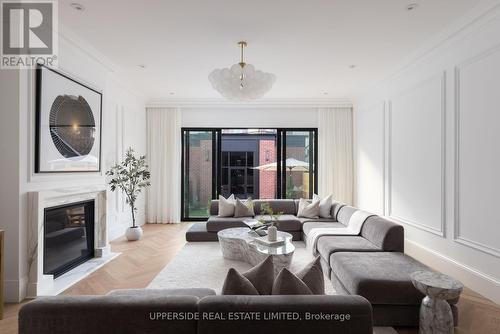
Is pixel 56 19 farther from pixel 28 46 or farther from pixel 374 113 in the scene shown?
pixel 374 113

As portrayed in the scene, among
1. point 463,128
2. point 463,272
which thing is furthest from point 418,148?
point 463,272

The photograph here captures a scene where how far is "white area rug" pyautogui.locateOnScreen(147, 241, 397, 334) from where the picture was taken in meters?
3.38

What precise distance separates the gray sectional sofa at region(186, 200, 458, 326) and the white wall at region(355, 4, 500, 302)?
30.0 inches

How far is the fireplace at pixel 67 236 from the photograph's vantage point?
3.43 m

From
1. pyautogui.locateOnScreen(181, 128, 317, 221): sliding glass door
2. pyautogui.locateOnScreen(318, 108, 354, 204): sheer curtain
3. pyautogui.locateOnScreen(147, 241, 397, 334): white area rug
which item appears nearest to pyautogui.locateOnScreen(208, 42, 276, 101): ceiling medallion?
pyautogui.locateOnScreen(147, 241, 397, 334): white area rug

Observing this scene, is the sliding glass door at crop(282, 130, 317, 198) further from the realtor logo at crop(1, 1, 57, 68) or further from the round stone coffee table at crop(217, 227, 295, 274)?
the realtor logo at crop(1, 1, 57, 68)

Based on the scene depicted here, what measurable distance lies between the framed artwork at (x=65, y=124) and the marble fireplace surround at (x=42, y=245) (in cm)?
30

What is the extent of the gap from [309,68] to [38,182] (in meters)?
4.28

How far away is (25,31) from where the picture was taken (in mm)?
Answer: 3049

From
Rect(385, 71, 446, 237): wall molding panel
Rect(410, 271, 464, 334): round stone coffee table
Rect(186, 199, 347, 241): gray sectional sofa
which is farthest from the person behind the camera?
Rect(186, 199, 347, 241): gray sectional sofa

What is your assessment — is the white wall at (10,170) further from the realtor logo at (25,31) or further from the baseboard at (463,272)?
the baseboard at (463,272)

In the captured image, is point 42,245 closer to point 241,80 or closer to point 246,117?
point 241,80

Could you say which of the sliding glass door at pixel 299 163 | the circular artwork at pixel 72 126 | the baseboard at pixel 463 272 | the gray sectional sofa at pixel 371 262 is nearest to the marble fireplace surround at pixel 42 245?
the circular artwork at pixel 72 126

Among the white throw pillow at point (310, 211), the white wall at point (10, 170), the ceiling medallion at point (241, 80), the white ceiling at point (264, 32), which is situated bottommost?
the white throw pillow at point (310, 211)
